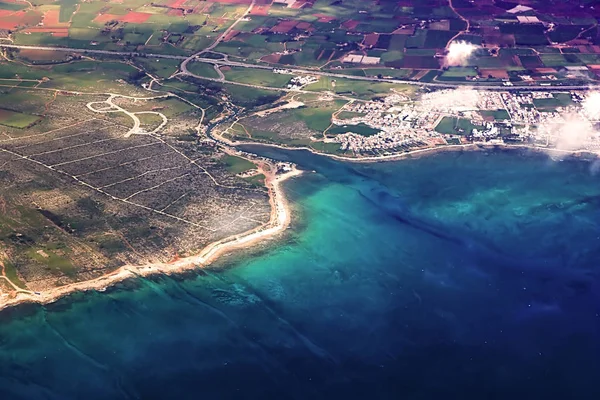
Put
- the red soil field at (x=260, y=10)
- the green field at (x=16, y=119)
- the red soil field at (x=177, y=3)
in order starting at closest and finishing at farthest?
the green field at (x=16, y=119), the red soil field at (x=260, y=10), the red soil field at (x=177, y=3)

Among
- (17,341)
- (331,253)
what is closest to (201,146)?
(331,253)

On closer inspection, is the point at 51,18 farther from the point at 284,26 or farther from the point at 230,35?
the point at 284,26

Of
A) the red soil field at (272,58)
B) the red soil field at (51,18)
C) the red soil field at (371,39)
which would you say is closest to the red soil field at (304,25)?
the red soil field at (371,39)

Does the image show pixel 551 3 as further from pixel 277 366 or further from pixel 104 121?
pixel 277 366

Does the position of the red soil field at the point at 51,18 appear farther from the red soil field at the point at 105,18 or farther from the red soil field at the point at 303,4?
the red soil field at the point at 303,4

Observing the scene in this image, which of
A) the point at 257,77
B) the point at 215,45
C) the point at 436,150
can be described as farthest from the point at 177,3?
the point at 436,150

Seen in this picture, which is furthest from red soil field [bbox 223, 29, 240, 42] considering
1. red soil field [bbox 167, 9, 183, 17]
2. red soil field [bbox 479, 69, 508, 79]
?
red soil field [bbox 479, 69, 508, 79]
